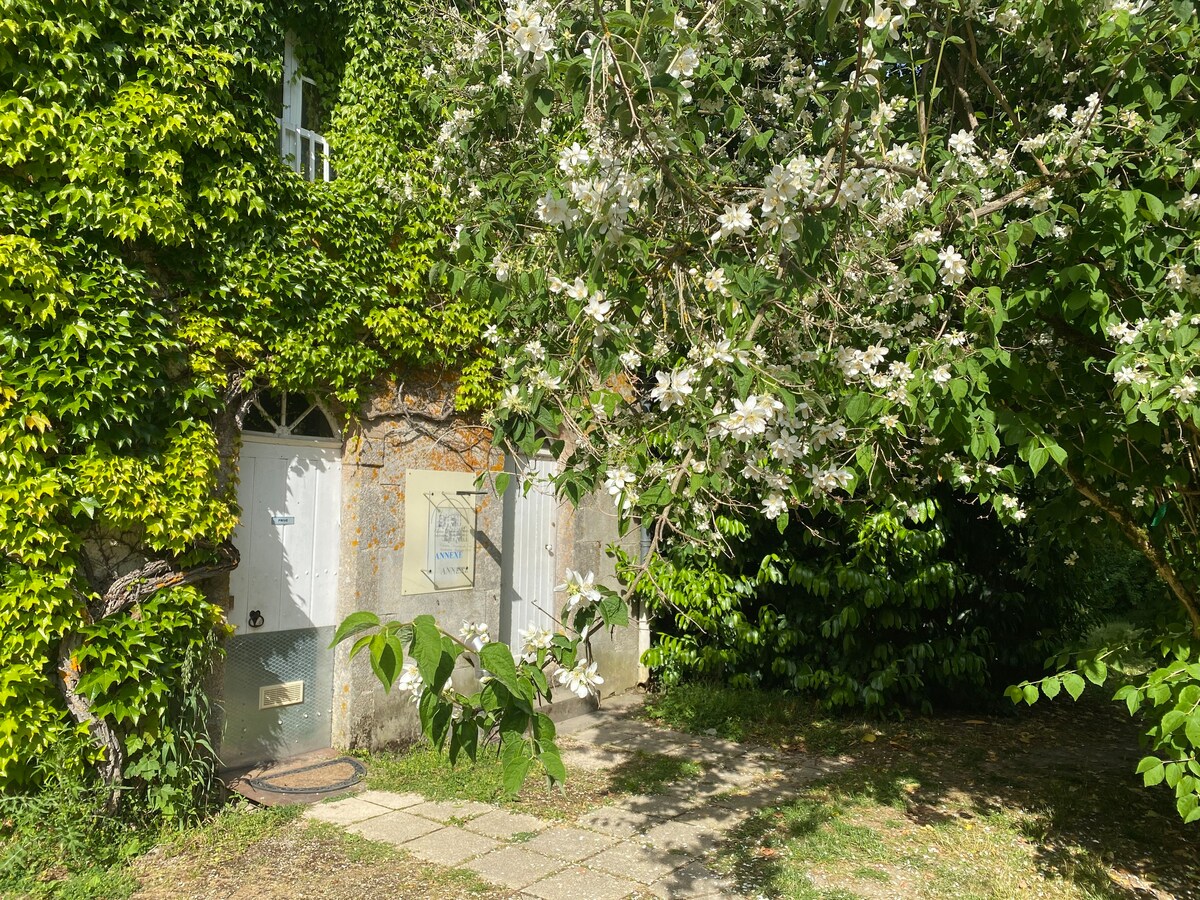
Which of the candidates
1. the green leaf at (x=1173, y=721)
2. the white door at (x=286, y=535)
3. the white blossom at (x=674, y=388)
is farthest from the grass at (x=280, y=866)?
the green leaf at (x=1173, y=721)

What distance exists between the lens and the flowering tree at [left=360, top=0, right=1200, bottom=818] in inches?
119

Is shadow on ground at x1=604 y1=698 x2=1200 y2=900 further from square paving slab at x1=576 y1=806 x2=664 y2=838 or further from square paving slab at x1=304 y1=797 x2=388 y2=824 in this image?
square paving slab at x1=304 y1=797 x2=388 y2=824

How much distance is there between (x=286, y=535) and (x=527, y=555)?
2.44 metres

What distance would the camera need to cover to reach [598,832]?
16.9 feet

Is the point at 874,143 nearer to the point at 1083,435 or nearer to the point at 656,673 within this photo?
the point at 1083,435

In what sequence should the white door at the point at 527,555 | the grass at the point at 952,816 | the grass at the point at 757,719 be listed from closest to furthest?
the grass at the point at 952,816 → the grass at the point at 757,719 → the white door at the point at 527,555

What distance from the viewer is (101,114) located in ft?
15.5

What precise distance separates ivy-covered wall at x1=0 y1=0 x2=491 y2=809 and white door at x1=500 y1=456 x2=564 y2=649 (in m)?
2.12

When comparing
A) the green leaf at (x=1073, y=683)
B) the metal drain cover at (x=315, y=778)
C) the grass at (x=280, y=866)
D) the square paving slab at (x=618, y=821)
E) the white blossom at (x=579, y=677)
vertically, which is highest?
the white blossom at (x=579, y=677)

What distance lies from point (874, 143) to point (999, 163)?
77 cm

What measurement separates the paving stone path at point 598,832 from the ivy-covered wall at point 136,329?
1.31m

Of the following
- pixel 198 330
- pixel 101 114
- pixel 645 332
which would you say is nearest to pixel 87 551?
pixel 198 330

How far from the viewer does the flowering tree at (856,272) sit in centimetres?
302

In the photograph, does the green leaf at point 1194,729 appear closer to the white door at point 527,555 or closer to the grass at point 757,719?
the grass at point 757,719
